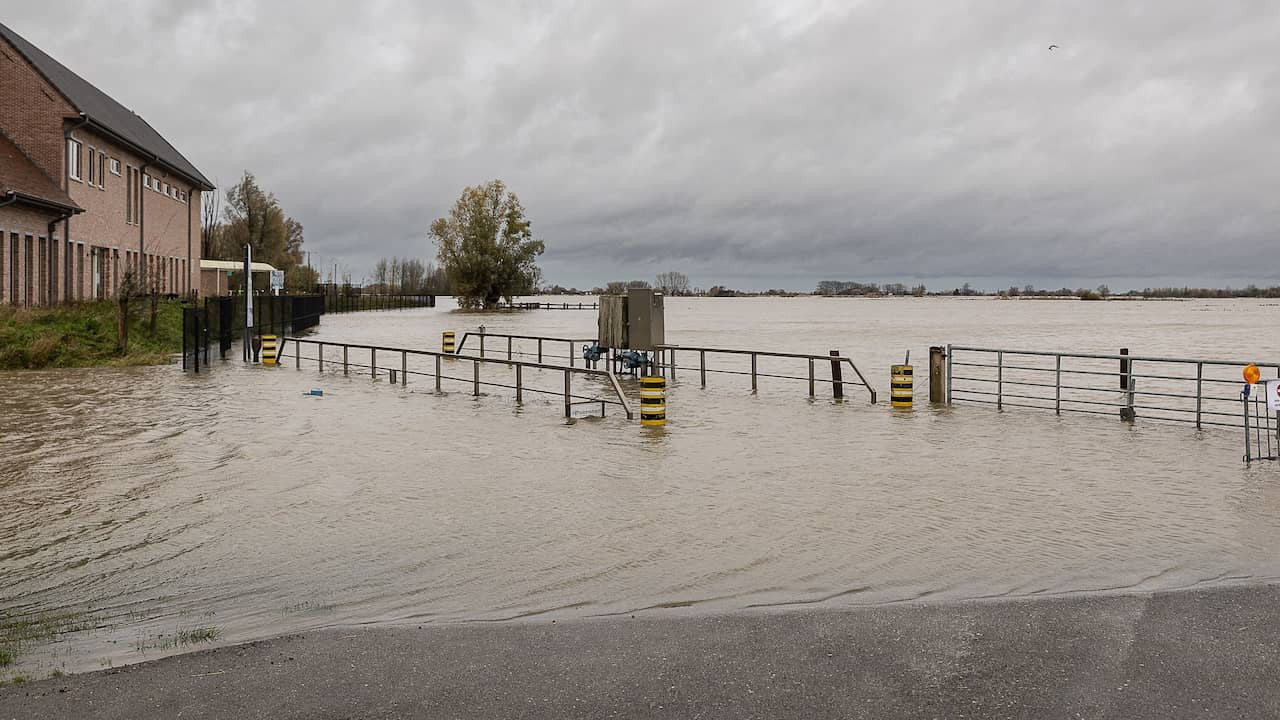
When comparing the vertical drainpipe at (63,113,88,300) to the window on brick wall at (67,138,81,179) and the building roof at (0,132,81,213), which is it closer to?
the window on brick wall at (67,138,81,179)

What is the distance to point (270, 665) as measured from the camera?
19.8 feet

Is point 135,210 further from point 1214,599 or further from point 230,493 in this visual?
point 1214,599

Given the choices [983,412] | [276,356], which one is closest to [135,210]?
[276,356]

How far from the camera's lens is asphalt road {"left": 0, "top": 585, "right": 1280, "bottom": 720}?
5348 millimetres

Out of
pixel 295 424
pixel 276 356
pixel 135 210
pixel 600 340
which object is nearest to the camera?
pixel 295 424

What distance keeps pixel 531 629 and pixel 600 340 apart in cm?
1980

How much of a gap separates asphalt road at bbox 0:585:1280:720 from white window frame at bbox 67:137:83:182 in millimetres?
35592

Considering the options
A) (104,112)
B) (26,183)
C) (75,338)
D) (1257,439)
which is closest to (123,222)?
(104,112)

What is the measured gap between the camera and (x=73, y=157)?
122 ft

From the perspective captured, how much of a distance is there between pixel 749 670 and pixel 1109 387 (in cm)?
2887

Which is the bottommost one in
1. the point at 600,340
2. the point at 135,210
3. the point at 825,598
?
the point at 825,598

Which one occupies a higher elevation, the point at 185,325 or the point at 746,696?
the point at 185,325

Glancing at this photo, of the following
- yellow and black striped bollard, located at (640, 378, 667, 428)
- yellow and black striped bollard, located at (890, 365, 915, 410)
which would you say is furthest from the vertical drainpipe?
yellow and black striped bollard, located at (890, 365, 915, 410)

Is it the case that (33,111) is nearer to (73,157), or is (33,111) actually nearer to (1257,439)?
(73,157)
